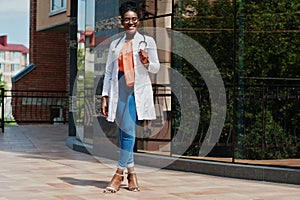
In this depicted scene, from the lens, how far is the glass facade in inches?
309

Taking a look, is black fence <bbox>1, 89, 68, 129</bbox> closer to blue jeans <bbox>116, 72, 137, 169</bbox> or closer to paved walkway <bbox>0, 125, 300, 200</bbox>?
paved walkway <bbox>0, 125, 300, 200</bbox>

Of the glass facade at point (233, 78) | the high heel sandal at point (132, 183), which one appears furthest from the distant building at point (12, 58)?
the high heel sandal at point (132, 183)

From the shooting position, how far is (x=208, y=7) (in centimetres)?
797

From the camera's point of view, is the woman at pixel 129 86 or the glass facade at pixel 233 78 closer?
the woman at pixel 129 86

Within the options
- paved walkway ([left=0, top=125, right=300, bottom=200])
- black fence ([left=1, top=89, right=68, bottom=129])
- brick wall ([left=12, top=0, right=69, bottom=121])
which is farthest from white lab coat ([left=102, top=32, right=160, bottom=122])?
brick wall ([left=12, top=0, right=69, bottom=121])

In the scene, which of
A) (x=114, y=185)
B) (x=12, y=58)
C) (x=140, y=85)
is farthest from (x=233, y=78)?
(x=12, y=58)

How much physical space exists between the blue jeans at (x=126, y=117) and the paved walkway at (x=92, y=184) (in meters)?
0.36

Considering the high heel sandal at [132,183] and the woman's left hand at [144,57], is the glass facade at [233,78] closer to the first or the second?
the high heel sandal at [132,183]

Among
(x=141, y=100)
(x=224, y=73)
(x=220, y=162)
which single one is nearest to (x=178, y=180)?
(x=220, y=162)

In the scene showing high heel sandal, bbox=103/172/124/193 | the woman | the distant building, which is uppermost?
the distant building

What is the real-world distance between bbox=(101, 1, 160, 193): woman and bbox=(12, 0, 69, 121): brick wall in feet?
48.6

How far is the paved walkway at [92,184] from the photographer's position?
222 inches

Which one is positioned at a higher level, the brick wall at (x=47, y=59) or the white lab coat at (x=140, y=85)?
the brick wall at (x=47, y=59)

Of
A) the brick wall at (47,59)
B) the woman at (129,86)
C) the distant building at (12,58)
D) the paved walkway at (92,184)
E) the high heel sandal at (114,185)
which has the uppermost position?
the distant building at (12,58)
